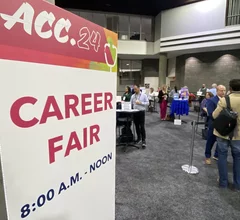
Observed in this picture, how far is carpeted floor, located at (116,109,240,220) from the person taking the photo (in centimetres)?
200

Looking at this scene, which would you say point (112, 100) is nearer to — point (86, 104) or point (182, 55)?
point (86, 104)

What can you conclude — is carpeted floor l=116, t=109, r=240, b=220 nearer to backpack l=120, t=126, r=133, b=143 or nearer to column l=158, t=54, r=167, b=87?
backpack l=120, t=126, r=133, b=143

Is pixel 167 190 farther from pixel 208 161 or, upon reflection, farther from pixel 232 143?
pixel 208 161

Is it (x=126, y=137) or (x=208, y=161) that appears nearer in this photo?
(x=208, y=161)

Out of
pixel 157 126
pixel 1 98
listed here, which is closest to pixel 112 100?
pixel 1 98

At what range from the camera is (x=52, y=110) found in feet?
2.82

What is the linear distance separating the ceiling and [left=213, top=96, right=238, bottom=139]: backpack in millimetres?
10437

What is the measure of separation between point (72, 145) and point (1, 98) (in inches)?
17.6

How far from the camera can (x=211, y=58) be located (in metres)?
11.5

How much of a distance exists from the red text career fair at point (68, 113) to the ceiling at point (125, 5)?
11371mm

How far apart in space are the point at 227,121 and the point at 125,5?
1141 cm

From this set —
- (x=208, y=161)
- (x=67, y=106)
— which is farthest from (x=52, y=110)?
(x=208, y=161)

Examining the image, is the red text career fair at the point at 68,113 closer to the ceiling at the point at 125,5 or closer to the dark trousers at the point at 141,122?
the dark trousers at the point at 141,122

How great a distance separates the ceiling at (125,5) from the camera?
424 inches
